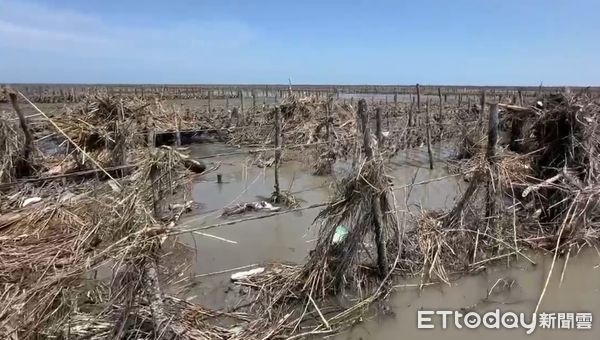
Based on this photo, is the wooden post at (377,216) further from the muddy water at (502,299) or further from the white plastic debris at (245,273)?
the white plastic debris at (245,273)

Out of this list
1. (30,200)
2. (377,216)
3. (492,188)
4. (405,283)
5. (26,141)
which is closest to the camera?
(377,216)

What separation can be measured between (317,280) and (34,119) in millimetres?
8759

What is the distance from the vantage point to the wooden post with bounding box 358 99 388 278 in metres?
4.39

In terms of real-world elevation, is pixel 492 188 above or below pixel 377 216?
above

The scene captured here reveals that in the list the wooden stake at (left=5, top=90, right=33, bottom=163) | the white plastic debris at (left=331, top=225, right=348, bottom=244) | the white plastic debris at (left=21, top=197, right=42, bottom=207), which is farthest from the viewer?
the wooden stake at (left=5, top=90, right=33, bottom=163)

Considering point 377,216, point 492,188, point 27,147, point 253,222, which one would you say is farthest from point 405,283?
point 27,147

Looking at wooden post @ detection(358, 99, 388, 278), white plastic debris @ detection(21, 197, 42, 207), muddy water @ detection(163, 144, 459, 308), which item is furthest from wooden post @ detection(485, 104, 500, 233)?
white plastic debris @ detection(21, 197, 42, 207)

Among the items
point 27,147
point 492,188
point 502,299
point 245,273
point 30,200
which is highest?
point 27,147

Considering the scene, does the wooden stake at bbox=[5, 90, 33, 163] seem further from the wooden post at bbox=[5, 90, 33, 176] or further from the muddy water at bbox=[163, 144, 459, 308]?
the muddy water at bbox=[163, 144, 459, 308]

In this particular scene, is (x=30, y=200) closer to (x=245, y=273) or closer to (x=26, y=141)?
(x=26, y=141)

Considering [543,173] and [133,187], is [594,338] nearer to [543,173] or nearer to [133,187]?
[543,173]

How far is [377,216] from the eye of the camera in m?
4.47

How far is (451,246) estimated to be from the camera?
517cm

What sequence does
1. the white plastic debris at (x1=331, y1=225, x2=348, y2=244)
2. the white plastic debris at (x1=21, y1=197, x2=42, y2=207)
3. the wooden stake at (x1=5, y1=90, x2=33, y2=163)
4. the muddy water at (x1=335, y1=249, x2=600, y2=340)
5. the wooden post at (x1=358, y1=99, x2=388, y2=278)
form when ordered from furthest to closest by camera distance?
the wooden stake at (x1=5, y1=90, x2=33, y2=163) → the white plastic debris at (x1=21, y1=197, x2=42, y2=207) → the white plastic debris at (x1=331, y1=225, x2=348, y2=244) → the wooden post at (x1=358, y1=99, x2=388, y2=278) → the muddy water at (x1=335, y1=249, x2=600, y2=340)
